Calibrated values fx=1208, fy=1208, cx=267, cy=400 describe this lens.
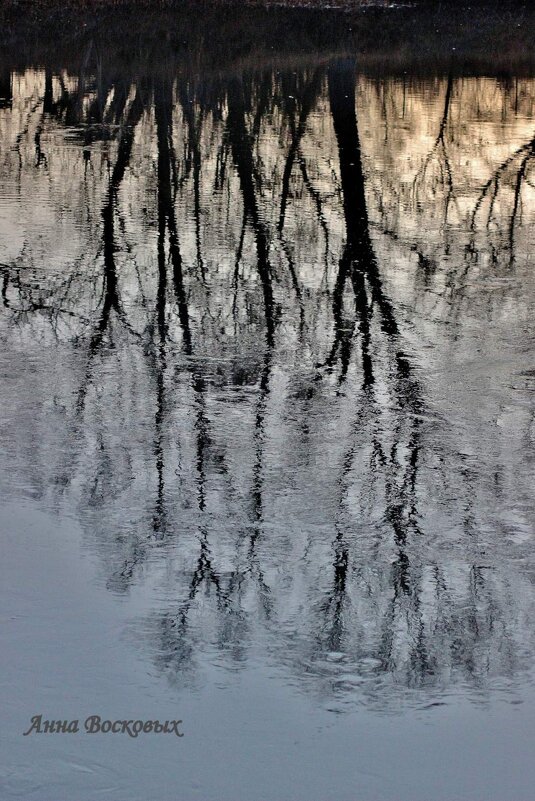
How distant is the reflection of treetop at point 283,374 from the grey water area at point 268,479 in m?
0.02

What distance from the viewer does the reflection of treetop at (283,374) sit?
546 cm

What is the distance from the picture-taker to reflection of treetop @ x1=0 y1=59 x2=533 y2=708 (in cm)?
546

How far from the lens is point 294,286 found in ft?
33.8

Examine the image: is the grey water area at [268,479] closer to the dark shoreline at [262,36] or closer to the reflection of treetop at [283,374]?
the reflection of treetop at [283,374]

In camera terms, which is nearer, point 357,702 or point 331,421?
point 357,702

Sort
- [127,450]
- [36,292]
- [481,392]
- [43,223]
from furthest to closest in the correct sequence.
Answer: [43,223] → [36,292] → [481,392] → [127,450]

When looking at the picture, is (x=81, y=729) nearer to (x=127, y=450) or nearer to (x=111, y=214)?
(x=127, y=450)

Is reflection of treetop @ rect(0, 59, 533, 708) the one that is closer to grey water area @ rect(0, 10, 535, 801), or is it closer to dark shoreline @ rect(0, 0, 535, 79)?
grey water area @ rect(0, 10, 535, 801)

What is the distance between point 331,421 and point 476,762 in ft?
10.8

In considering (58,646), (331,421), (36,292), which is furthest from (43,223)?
(58,646)

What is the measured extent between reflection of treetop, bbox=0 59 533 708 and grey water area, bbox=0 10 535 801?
23 millimetres

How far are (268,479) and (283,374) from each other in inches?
67.4

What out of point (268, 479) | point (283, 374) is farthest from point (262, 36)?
point (268, 479)

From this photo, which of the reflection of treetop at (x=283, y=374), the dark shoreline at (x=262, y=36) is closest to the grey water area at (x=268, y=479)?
the reflection of treetop at (x=283, y=374)
